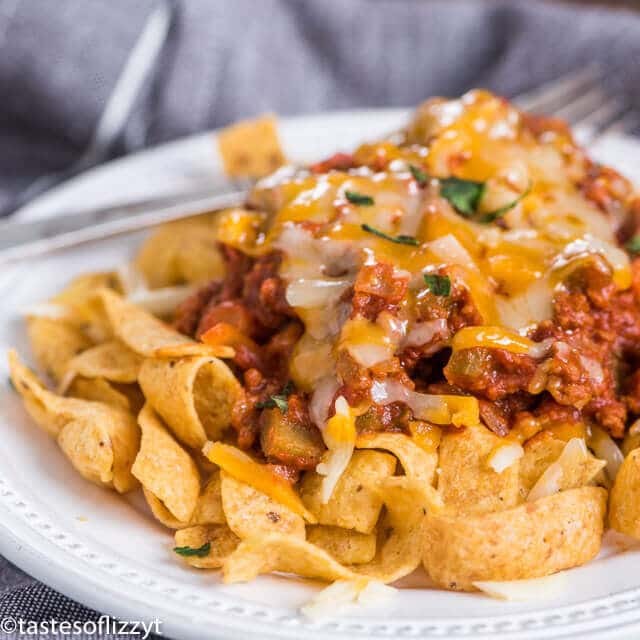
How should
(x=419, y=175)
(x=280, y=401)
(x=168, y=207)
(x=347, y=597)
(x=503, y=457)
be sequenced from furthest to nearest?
(x=168, y=207) < (x=419, y=175) < (x=280, y=401) < (x=503, y=457) < (x=347, y=597)

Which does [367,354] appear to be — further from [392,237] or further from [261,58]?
[261,58]

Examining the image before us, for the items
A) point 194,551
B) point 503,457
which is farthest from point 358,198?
point 194,551

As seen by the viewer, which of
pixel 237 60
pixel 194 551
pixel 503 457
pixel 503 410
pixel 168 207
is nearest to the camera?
pixel 194 551

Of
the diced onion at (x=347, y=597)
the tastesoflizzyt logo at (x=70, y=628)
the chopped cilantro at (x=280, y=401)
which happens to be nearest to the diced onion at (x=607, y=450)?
the diced onion at (x=347, y=597)

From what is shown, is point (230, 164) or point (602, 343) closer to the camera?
point (602, 343)

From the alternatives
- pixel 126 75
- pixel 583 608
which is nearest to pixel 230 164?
pixel 126 75

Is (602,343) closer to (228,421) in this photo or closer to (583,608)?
(583,608)
